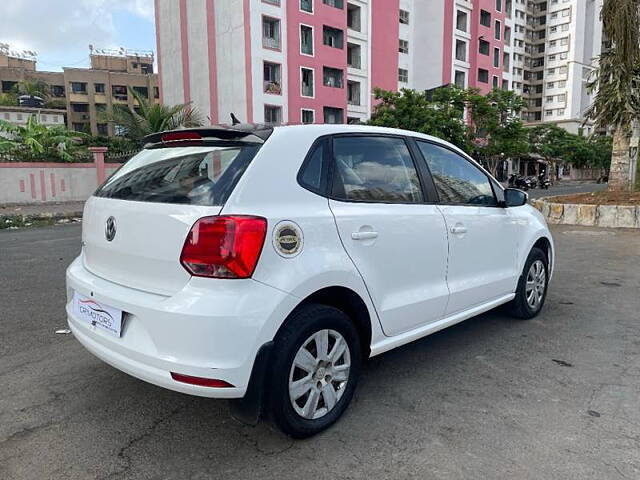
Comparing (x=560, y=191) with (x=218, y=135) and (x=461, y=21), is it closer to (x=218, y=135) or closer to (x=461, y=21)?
(x=461, y=21)

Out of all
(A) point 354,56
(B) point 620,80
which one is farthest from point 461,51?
(B) point 620,80

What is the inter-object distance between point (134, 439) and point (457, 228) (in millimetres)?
2379

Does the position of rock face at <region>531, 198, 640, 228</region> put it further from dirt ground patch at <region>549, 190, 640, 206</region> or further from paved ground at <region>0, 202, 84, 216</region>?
paved ground at <region>0, 202, 84, 216</region>

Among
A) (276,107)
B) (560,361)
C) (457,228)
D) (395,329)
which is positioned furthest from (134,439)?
(276,107)

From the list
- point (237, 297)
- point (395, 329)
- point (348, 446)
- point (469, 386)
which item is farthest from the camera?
point (469, 386)

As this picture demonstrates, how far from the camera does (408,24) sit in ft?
137

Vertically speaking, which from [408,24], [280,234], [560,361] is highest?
[408,24]

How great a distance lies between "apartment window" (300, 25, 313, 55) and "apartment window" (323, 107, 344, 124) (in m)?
3.57

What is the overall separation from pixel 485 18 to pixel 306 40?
75.6 feet

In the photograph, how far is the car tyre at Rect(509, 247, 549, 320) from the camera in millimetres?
4402

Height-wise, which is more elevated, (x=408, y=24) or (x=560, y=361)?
(x=408, y=24)

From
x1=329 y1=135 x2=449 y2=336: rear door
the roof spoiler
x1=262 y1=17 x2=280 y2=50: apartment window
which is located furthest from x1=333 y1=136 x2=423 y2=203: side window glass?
x1=262 y1=17 x2=280 y2=50: apartment window

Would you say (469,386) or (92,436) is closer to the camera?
(92,436)

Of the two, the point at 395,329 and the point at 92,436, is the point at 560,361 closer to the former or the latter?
the point at 395,329
